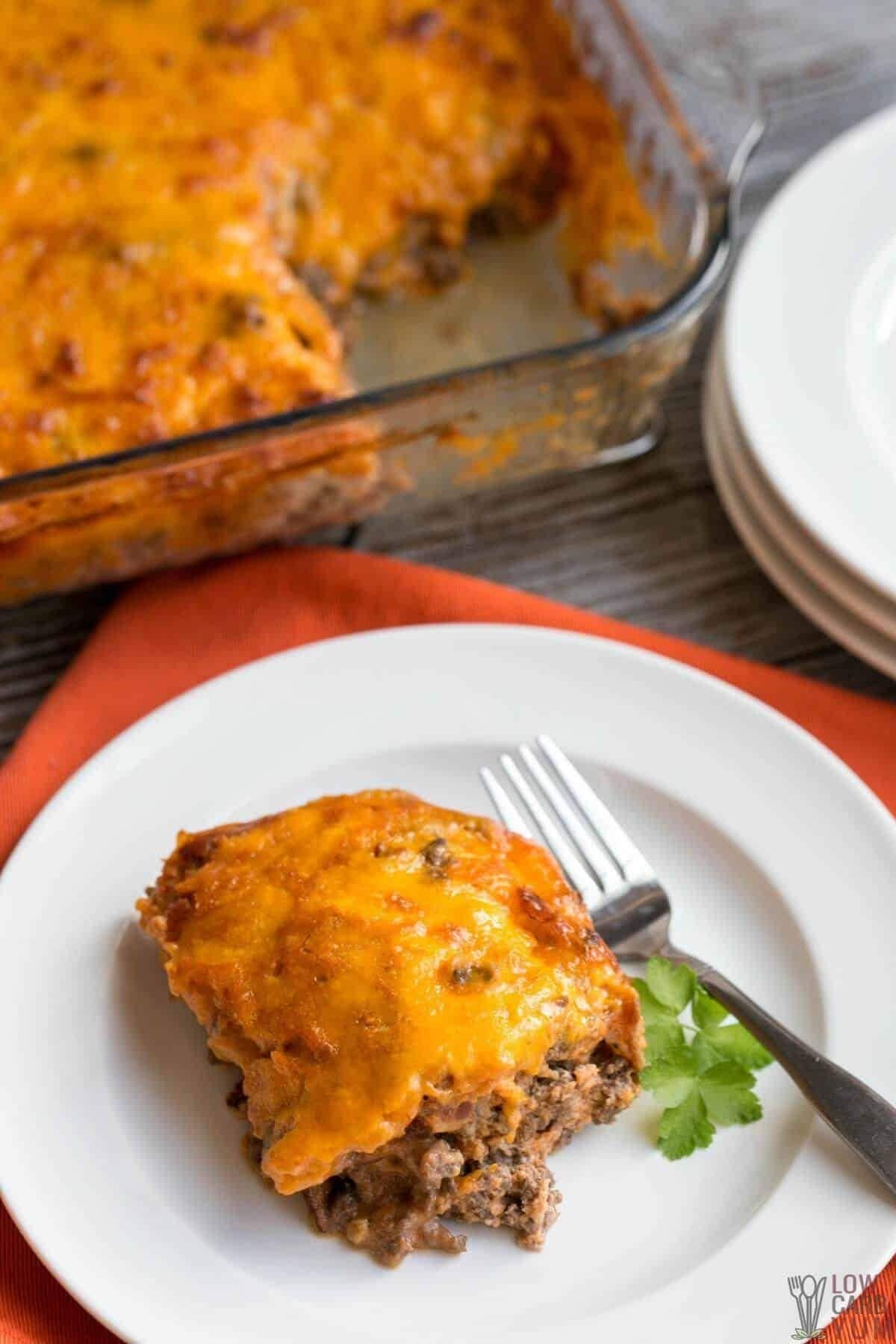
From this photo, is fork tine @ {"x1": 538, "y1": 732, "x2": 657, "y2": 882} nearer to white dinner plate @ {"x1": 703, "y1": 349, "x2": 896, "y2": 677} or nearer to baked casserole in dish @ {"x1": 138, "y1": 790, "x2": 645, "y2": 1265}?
baked casserole in dish @ {"x1": 138, "y1": 790, "x2": 645, "y2": 1265}

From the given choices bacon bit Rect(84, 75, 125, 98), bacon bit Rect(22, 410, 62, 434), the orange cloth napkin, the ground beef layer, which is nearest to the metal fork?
the ground beef layer

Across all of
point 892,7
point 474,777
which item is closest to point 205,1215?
point 474,777

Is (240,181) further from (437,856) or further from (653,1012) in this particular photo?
(653,1012)

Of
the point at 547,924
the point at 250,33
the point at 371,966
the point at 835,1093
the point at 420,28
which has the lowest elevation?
the point at 835,1093

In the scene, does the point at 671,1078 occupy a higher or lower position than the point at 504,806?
lower

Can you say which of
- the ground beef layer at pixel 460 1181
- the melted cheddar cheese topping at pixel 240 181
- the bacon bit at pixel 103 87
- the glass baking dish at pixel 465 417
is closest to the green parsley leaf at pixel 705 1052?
the ground beef layer at pixel 460 1181

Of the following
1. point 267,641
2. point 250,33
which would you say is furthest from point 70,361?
point 250,33
